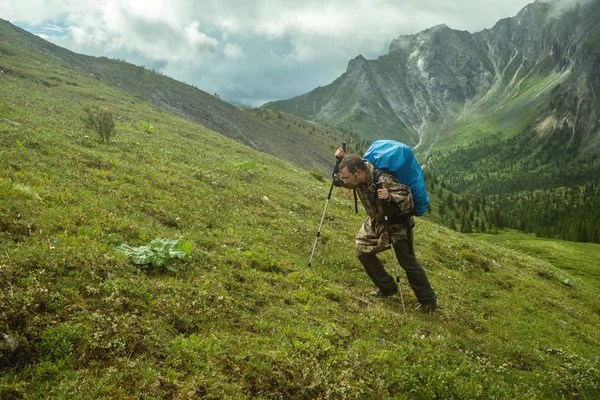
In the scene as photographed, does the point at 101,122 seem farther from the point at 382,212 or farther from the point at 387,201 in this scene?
the point at 387,201

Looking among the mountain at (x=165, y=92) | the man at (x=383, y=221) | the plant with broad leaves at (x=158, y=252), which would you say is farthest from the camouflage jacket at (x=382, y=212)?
the mountain at (x=165, y=92)

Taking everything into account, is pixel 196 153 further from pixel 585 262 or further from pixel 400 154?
pixel 585 262

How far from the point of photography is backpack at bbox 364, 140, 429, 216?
10.4 m

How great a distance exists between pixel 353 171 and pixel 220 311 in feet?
16.5

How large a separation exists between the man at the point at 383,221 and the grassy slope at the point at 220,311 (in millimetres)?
775

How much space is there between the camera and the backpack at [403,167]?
10.4 m

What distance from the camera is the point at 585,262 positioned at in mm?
52156

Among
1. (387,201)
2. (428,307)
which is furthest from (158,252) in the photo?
(428,307)

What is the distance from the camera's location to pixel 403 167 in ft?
34.2

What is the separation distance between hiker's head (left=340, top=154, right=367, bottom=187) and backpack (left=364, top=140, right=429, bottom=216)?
2.01 ft

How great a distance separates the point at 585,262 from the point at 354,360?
59.9m

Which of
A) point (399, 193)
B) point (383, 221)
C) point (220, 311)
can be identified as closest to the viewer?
point (220, 311)

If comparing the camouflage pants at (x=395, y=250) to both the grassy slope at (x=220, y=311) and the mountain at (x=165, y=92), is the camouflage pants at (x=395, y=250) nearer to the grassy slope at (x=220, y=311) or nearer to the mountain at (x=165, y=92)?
the grassy slope at (x=220, y=311)

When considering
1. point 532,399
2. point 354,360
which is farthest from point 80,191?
point 532,399
